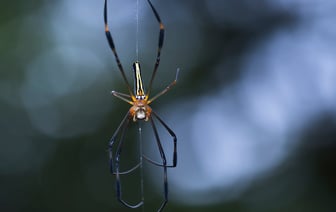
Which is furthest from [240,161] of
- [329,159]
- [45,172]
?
[45,172]

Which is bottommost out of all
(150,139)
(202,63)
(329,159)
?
(329,159)

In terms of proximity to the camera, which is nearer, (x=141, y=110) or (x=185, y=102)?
(x=141, y=110)

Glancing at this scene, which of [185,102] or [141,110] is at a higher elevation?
[185,102]

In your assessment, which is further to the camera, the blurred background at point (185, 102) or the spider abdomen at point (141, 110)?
the blurred background at point (185, 102)

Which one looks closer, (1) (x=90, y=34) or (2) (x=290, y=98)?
(2) (x=290, y=98)

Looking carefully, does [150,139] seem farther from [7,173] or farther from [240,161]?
[7,173]

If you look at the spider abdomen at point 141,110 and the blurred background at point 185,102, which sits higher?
the blurred background at point 185,102

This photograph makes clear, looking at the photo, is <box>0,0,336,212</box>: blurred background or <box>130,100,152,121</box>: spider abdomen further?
<box>0,0,336,212</box>: blurred background

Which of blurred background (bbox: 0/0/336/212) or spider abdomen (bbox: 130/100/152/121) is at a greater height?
blurred background (bbox: 0/0/336/212)
